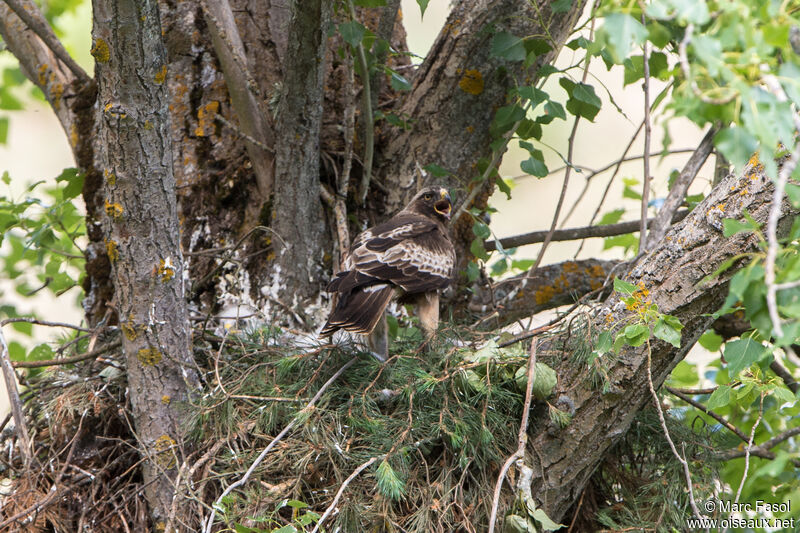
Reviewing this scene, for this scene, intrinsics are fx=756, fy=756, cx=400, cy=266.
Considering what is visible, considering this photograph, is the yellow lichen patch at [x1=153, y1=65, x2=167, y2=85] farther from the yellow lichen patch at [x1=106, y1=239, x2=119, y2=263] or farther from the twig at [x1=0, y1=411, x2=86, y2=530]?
the twig at [x1=0, y1=411, x2=86, y2=530]

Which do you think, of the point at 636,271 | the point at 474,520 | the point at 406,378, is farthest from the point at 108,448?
the point at 636,271

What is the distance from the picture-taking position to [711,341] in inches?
175

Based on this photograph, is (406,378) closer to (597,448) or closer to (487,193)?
(597,448)

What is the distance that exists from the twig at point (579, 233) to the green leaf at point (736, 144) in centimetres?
279

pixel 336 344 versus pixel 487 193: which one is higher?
pixel 487 193

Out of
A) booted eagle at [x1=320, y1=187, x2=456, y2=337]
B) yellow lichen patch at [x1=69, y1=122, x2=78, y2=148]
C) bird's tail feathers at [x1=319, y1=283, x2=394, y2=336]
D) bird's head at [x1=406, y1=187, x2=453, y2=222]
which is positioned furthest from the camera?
yellow lichen patch at [x1=69, y1=122, x2=78, y2=148]

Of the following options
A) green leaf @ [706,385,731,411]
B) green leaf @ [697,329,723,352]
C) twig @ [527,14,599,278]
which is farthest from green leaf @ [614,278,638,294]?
green leaf @ [697,329,723,352]

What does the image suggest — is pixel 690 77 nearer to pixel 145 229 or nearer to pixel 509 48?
pixel 145 229

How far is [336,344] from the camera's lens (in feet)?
11.0

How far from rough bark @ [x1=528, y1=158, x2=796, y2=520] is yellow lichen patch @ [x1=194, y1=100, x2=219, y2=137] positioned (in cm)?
228

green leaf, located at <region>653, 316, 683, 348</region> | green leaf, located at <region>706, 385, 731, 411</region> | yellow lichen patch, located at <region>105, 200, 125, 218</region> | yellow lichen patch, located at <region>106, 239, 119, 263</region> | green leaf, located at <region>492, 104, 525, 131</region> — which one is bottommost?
green leaf, located at <region>706, 385, 731, 411</region>

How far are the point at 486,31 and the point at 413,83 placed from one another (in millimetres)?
499

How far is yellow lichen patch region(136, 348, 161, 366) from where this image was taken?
9.72 ft

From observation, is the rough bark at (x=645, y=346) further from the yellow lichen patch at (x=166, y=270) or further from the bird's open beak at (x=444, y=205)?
the yellow lichen patch at (x=166, y=270)
